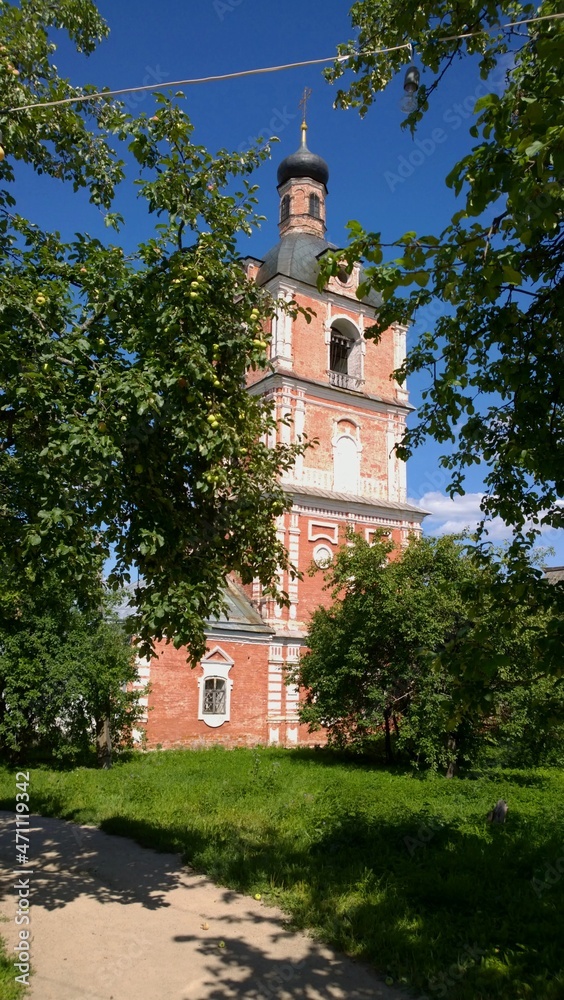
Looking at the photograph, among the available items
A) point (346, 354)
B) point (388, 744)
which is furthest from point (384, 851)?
point (346, 354)

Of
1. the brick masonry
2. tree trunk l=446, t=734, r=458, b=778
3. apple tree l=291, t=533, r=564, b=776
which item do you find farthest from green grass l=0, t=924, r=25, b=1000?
the brick masonry

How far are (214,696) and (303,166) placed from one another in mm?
23389

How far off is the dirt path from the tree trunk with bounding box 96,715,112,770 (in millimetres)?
8728

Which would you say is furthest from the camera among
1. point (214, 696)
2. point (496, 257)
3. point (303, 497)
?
point (303, 497)

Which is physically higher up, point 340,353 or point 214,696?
point 340,353

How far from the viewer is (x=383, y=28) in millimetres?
6820

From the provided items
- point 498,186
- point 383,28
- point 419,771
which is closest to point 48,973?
point 498,186

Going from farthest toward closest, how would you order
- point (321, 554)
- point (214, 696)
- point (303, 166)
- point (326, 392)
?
point (303, 166) → point (326, 392) → point (321, 554) → point (214, 696)

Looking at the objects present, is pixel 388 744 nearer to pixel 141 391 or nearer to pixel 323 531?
pixel 323 531

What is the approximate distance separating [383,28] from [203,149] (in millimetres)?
2394

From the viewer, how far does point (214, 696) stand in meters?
21.0

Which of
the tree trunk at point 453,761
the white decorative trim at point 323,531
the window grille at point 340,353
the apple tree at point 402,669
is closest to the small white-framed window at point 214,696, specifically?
the apple tree at point 402,669

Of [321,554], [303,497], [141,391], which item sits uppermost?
[303,497]

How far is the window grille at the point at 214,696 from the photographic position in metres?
20.9
